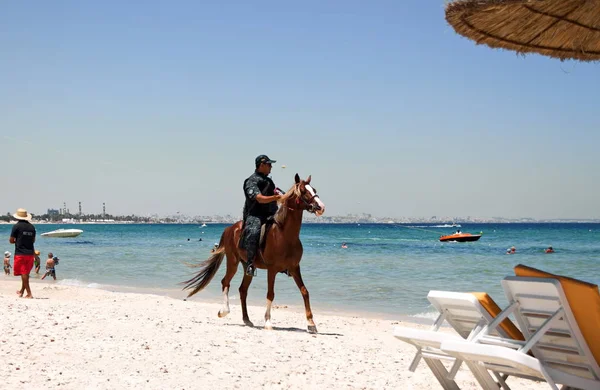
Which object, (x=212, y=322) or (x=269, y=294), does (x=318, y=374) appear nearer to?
(x=269, y=294)

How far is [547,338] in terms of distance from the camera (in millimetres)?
4328

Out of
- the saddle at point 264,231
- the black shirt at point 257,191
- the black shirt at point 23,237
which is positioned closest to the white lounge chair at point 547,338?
the saddle at point 264,231

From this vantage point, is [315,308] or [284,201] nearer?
[284,201]

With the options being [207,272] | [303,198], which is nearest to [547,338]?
[303,198]

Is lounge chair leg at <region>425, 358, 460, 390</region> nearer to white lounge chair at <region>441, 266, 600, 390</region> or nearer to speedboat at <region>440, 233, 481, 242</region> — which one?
white lounge chair at <region>441, 266, 600, 390</region>

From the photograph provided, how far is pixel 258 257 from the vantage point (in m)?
9.07

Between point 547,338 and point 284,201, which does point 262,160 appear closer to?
point 284,201

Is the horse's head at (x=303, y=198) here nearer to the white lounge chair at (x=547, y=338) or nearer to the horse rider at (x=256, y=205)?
the horse rider at (x=256, y=205)

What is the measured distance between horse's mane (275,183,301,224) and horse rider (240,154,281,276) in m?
0.12

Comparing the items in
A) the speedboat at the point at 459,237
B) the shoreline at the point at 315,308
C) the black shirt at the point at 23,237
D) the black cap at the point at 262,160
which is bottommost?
the speedboat at the point at 459,237

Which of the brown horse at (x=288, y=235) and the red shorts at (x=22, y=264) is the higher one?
the brown horse at (x=288, y=235)

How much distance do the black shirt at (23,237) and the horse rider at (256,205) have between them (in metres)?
4.54

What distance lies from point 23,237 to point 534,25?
29.6 feet

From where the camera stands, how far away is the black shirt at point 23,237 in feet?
38.3
